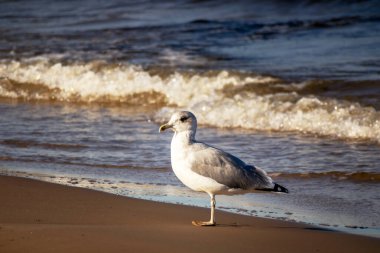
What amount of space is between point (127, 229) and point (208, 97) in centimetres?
661

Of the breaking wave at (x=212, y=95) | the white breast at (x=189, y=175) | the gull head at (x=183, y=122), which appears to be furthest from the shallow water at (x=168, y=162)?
the gull head at (x=183, y=122)

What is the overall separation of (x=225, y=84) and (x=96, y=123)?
2.58 metres

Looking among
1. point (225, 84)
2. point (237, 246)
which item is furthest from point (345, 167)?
point (225, 84)

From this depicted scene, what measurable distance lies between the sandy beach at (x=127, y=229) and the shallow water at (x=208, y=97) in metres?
0.50

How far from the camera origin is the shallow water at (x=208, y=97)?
789 cm

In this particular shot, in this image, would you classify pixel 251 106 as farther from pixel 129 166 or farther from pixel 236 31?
pixel 236 31

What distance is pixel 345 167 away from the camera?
8359mm

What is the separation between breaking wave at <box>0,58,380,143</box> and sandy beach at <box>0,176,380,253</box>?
12.6ft

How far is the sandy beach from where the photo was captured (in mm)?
5348

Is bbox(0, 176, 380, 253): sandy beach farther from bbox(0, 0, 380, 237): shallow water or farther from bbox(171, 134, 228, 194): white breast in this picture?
bbox(0, 0, 380, 237): shallow water

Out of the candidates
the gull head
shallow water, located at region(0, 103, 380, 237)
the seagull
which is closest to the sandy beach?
the seagull

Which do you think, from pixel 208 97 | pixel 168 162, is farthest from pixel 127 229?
pixel 208 97

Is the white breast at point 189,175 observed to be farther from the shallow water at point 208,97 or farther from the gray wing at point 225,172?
the shallow water at point 208,97

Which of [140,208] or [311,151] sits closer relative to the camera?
[140,208]
